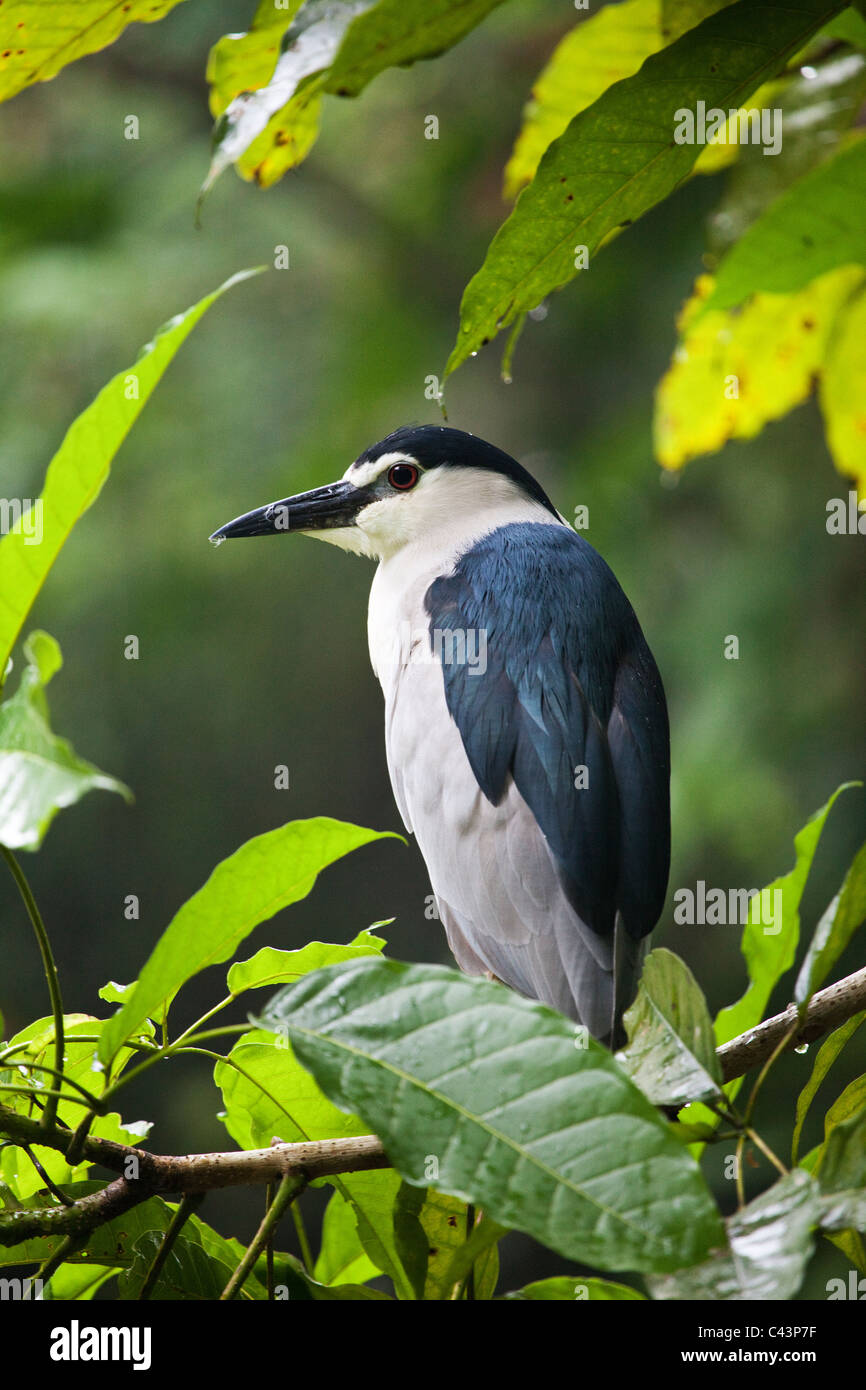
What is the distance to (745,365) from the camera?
136cm

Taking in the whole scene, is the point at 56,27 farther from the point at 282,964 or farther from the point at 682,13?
the point at 282,964

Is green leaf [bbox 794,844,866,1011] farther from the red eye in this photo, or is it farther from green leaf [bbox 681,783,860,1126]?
the red eye

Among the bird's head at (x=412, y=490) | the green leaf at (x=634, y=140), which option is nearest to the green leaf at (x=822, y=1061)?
the green leaf at (x=634, y=140)

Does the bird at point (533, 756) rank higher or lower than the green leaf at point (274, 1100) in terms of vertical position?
higher

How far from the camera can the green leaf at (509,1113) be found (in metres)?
0.51

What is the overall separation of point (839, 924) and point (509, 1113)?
0.68 feet

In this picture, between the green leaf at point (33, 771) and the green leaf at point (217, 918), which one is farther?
the green leaf at point (217, 918)

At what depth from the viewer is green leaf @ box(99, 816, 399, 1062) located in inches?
24.1

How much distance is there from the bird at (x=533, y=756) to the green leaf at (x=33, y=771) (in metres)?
0.68

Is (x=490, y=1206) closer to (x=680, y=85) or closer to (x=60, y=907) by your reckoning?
(x=680, y=85)

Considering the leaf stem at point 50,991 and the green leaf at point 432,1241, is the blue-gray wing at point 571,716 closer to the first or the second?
the green leaf at point 432,1241

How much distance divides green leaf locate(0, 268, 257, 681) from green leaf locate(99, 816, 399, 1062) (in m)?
0.16

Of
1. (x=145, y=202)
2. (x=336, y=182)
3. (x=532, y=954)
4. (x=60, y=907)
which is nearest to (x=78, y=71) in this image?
(x=145, y=202)
